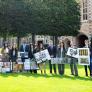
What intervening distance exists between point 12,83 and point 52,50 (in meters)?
22.1

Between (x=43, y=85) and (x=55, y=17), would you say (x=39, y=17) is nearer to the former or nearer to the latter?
(x=55, y=17)

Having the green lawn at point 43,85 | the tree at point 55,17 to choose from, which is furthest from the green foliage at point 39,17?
the green lawn at point 43,85

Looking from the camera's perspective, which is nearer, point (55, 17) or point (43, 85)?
point (43, 85)

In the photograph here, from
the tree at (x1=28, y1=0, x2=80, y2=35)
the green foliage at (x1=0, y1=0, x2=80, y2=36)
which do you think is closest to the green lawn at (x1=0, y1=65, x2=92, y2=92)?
the green foliage at (x1=0, y1=0, x2=80, y2=36)

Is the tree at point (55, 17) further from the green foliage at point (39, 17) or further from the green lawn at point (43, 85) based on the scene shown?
the green lawn at point (43, 85)

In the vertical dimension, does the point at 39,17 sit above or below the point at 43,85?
above

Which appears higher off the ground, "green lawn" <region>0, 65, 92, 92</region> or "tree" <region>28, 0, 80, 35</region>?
"tree" <region>28, 0, 80, 35</region>

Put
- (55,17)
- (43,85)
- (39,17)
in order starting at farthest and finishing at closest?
Result: (55,17) < (39,17) < (43,85)

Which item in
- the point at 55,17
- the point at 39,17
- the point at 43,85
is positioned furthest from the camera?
the point at 55,17

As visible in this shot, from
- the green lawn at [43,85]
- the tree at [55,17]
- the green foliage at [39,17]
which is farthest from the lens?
the tree at [55,17]

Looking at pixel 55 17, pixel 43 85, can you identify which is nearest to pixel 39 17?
pixel 55 17

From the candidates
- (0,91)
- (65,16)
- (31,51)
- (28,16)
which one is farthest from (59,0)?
(0,91)

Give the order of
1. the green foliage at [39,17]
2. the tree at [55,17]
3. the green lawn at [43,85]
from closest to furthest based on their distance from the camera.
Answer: the green lawn at [43,85]
the green foliage at [39,17]
the tree at [55,17]

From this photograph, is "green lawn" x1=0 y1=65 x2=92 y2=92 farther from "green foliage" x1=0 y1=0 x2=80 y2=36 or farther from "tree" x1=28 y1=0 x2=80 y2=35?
"tree" x1=28 y1=0 x2=80 y2=35
